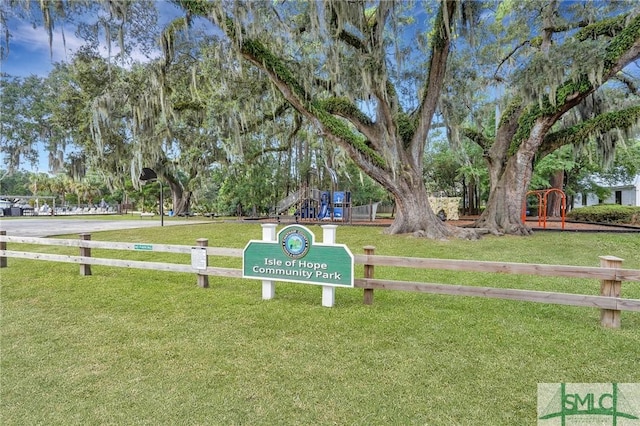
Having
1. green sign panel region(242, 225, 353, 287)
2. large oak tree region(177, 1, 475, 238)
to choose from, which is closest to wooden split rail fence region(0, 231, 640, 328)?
green sign panel region(242, 225, 353, 287)

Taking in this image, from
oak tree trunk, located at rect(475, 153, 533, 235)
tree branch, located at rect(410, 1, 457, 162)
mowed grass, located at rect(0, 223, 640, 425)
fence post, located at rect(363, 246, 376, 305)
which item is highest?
tree branch, located at rect(410, 1, 457, 162)

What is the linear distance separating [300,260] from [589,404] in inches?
119

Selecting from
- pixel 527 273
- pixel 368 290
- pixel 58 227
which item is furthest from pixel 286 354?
pixel 58 227

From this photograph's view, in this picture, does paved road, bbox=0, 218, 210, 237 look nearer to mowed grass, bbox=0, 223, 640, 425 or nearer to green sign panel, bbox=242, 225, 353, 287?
mowed grass, bbox=0, 223, 640, 425

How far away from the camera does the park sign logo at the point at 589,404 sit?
2.20 m

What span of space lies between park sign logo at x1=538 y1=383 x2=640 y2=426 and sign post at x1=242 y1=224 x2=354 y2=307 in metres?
2.19

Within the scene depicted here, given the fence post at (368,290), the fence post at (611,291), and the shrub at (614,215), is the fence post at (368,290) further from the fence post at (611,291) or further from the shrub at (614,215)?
the shrub at (614,215)

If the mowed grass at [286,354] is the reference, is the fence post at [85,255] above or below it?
above

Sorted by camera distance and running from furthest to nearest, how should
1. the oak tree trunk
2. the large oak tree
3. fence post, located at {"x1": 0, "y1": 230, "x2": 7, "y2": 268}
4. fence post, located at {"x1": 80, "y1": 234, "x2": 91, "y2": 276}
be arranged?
1. the oak tree trunk
2. the large oak tree
3. fence post, located at {"x1": 0, "y1": 230, "x2": 7, "y2": 268}
4. fence post, located at {"x1": 80, "y1": 234, "x2": 91, "y2": 276}

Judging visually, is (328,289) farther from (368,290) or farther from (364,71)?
(364,71)

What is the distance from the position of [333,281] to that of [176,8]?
914 centimetres

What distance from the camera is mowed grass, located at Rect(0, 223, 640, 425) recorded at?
2.30 meters

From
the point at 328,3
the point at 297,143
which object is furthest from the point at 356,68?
the point at 297,143

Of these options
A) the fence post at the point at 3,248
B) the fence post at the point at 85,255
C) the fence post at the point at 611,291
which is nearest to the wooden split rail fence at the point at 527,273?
the fence post at the point at 611,291
